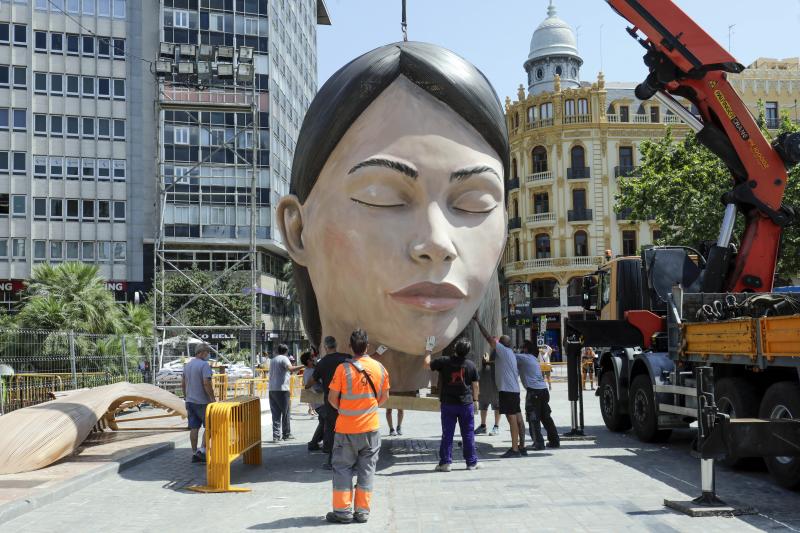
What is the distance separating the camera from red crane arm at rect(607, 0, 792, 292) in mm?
11078

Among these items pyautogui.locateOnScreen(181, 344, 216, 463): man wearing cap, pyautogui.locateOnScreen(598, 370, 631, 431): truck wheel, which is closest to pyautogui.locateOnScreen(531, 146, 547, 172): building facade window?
pyautogui.locateOnScreen(598, 370, 631, 431): truck wheel

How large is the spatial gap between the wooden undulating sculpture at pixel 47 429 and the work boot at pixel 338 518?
15.5ft

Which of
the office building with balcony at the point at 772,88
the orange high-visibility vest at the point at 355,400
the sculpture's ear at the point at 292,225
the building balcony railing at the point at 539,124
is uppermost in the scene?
the office building with balcony at the point at 772,88

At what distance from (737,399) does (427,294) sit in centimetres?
395

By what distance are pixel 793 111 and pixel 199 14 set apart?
32625 mm

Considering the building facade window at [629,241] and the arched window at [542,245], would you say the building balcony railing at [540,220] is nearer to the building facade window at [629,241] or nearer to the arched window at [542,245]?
the arched window at [542,245]

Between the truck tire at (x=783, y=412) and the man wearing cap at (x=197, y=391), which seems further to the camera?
the man wearing cap at (x=197, y=391)

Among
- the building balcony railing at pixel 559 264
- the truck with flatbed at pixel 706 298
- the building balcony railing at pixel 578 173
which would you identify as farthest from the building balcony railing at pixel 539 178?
the truck with flatbed at pixel 706 298

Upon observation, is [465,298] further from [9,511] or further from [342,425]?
[9,511]

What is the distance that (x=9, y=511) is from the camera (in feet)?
23.2

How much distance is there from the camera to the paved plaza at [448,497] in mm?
6742

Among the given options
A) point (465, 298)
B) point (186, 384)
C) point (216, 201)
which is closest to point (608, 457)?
point (465, 298)

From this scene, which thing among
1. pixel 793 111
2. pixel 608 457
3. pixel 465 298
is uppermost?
pixel 793 111

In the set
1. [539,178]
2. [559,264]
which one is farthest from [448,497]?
[539,178]
